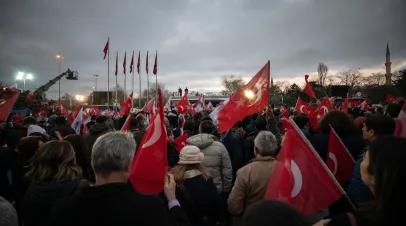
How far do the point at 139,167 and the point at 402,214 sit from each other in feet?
6.72

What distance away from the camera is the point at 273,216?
1325mm

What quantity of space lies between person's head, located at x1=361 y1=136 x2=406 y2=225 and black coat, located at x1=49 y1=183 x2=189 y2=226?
4.14 ft

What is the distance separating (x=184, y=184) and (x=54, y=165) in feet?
4.39

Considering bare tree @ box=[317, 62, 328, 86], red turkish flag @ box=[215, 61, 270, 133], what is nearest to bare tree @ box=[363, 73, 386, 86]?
bare tree @ box=[317, 62, 328, 86]

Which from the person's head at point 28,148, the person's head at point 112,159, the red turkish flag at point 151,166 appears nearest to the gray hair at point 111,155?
the person's head at point 112,159

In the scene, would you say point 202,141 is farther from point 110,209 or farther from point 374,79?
point 374,79

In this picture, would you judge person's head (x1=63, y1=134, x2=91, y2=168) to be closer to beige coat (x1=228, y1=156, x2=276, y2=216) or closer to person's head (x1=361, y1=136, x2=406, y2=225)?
beige coat (x1=228, y1=156, x2=276, y2=216)

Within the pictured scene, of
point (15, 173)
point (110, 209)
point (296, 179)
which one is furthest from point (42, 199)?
point (296, 179)

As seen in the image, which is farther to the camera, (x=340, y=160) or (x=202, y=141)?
(x=202, y=141)

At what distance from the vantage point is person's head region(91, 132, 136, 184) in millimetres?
2111

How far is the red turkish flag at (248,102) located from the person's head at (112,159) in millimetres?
3853

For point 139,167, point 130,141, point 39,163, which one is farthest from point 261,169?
point 39,163

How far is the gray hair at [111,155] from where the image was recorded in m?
2.12

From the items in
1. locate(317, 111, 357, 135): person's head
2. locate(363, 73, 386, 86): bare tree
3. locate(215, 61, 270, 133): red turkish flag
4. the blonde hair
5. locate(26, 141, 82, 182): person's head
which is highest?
locate(363, 73, 386, 86): bare tree
